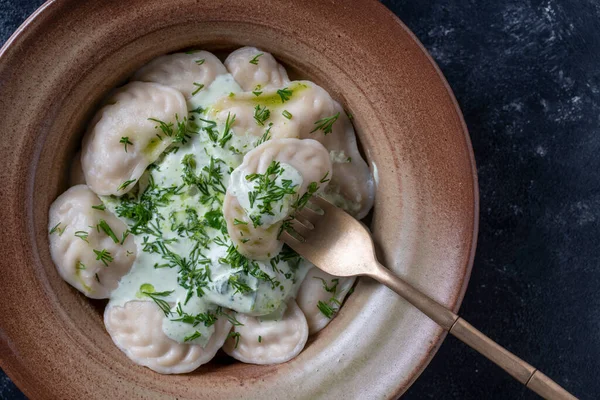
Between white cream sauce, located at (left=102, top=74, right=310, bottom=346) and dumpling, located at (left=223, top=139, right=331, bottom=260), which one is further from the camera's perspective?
white cream sauce, located at (left=102, top=74, right=310, bottom=346)

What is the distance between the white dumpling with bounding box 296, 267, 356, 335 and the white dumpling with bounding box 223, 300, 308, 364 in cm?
4

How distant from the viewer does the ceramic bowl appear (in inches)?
77.7

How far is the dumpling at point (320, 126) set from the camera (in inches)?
85.8

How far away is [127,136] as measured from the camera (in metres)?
2.16

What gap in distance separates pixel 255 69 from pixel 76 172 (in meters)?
0.72

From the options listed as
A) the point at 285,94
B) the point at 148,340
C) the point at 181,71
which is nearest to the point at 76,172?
the point at 181,71

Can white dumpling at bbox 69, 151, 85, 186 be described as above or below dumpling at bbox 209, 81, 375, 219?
above

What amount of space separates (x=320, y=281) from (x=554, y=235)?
1.02 meters

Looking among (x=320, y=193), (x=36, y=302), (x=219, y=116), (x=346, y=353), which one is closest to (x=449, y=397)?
(x=346, y=353)

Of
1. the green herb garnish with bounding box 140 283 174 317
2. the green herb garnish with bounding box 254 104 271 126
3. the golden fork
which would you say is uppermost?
the green herb garnish with bounding box 254 104 271 126

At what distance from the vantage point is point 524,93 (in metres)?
2.59

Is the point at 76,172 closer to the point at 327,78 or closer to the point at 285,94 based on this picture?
the point at 285,94

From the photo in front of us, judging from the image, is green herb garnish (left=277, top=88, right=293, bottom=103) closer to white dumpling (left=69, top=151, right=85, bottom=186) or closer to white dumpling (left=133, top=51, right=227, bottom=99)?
white dumpling (left=133, top=51, right=227, bottom=99)

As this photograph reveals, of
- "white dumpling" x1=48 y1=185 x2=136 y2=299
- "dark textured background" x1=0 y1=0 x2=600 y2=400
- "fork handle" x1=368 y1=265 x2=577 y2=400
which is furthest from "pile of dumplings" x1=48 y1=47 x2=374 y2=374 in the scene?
"dark textured background" x1=0 y1=0 x2=600 y2=400
